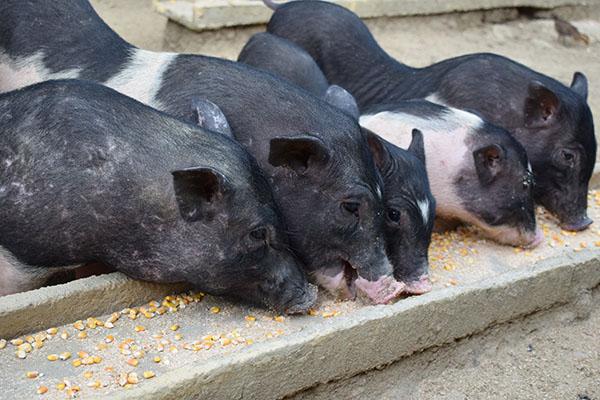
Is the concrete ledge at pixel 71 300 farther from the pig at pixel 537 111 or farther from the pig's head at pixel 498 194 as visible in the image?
the pig at pixel 537 111

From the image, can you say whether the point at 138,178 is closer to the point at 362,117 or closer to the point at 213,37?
the point at 362,117

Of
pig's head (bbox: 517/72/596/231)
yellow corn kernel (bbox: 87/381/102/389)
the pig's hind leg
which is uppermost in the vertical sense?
the pig's hind leg

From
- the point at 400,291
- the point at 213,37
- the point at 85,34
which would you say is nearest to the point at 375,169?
the point at 400,291

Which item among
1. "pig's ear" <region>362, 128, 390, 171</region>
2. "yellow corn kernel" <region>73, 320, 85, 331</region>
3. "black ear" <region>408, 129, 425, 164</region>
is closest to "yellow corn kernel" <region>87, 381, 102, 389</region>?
"yellow corn kernel" <region>73, 320, 85, 331</region>

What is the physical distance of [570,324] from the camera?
521 cm

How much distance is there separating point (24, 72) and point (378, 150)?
2.09 metres

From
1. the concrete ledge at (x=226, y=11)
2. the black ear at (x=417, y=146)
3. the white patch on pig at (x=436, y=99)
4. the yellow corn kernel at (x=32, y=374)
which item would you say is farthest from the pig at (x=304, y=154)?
the concrete ledge at (x=226, y=11)

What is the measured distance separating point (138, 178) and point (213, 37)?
15.5ft

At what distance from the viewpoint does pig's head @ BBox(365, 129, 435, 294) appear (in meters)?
4.66

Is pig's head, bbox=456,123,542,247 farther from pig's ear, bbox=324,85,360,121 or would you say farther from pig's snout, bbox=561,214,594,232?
pig's ear, bbox=324,85,360,121

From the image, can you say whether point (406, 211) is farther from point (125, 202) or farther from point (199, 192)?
point (125, 202)

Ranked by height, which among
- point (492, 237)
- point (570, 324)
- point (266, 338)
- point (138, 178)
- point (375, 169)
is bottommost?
point (570, 324)

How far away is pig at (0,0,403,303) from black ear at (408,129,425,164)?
1.77 feet

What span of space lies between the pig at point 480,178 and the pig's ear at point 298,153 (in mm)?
1097
